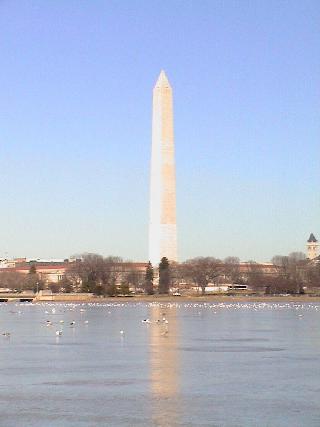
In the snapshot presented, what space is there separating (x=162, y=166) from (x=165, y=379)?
194 feet

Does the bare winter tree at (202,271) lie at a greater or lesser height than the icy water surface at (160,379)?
greater

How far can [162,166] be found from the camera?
261 feet

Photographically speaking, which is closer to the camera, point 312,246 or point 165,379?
point 165,379

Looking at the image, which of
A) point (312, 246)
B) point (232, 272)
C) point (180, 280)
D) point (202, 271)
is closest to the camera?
point (180, 280)

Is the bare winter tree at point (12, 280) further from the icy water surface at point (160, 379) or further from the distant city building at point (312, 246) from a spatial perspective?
the icy water surface at point (160, 379)

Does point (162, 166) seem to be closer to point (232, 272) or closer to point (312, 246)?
point (232, 272)

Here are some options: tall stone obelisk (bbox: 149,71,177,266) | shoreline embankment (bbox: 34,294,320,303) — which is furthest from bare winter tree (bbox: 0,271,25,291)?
tall stone obelisk (bbox: 149,71,177,266)

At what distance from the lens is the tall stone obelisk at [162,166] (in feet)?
259

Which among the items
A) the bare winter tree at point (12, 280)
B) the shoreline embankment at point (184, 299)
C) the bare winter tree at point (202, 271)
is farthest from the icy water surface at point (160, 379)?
the bare winter tree at point (12, 280)

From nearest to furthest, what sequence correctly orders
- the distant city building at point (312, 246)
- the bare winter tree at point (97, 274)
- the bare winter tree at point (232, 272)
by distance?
the bare winter tree at point (97, 274) → the bare winter tree at point (232, 272) → the distant city building at point (312, 246)

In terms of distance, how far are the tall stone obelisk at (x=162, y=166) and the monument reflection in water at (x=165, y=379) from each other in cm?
4535

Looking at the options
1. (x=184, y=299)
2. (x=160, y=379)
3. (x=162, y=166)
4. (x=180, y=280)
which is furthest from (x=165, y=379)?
(x=180, y=280)

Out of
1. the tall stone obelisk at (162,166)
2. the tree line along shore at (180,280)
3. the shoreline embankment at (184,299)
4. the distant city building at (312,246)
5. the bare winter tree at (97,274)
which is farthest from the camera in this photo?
the distant city building at (312,246)

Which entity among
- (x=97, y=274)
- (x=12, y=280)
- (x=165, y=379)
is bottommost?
(x=165, y=379)
